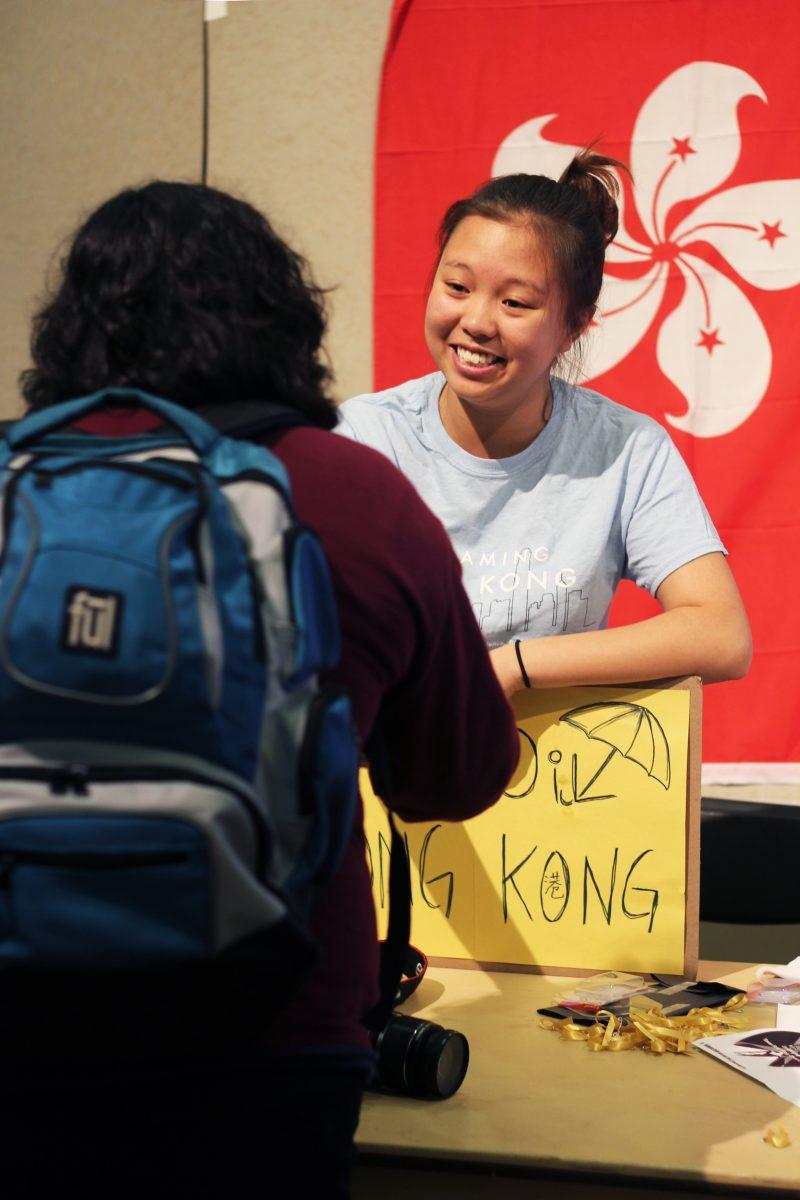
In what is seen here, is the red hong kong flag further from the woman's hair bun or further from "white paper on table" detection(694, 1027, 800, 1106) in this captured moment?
"white paper on table" detection(694, 1027, 800, 1106)

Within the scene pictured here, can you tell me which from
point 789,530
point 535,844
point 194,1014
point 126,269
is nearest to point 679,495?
point 535,844

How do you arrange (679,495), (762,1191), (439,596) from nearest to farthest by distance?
(439,596), (762,1191), (679,495)

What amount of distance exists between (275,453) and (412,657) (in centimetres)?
17

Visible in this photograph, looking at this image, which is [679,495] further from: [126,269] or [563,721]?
[126,269]

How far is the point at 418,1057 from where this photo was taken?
1077 millimetres

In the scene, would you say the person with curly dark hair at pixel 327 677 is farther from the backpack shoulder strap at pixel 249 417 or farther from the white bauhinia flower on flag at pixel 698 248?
the white bauhinia flower on flag at pixel 698 248

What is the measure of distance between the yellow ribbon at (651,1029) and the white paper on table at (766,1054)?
0.06 feet

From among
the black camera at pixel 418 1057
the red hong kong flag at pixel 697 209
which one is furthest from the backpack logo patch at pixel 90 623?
the red hong kong flag at pixel 697 209

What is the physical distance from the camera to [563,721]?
1.42 m

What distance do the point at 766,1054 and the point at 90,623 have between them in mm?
837

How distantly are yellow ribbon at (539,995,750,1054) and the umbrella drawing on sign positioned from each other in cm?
26

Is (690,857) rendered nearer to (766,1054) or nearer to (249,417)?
(766,1054)

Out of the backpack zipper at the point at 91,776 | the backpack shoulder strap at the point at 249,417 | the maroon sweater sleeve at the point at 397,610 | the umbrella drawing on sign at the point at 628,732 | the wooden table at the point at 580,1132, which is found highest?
the backpack shoulder strap at the point at 249,417

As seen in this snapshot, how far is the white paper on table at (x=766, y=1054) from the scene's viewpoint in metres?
1.11
